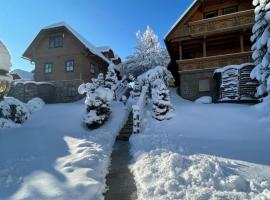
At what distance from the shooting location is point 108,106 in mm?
15562

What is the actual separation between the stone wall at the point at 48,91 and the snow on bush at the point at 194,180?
845 inches

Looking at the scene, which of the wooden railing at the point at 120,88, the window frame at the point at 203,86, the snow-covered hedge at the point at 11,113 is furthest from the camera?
the wooden railing at the point at 120,88

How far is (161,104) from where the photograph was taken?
49.6 feet

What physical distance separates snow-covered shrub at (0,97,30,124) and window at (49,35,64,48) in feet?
50.9

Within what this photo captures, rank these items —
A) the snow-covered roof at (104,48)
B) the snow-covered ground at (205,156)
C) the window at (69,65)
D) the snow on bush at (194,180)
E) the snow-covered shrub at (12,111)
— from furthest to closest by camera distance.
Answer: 1. the snow-covered roof at (104,48)
2. the window at (69,65)
3. the snow-covered shrub at (12,111)
4. the snow-covered ground at (205,156)
5. the snow on bush at (194,180)

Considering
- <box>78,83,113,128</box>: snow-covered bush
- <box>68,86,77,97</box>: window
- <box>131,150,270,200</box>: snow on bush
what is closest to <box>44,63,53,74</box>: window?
<box>68,86,77,97</box>: window

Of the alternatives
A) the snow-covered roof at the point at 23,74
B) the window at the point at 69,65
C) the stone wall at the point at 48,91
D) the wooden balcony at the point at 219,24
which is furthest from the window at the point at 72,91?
the snow-covered roof at the point at 23,74

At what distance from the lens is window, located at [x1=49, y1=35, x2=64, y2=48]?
3017 cm

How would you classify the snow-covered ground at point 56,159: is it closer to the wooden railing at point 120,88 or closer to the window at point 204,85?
the wooden railing at point 120,88

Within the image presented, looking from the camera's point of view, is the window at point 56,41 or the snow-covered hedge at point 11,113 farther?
the window at point 56,41

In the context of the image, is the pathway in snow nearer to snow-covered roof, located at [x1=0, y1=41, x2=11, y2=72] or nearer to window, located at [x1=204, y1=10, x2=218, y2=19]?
snow-covered roof, located at [x1=0, y1=41, x2=11, y2=72]

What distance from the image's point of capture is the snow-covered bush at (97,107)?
14547mm

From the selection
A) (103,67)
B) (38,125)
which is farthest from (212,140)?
(103,67)

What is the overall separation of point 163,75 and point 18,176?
1399 centimetres
